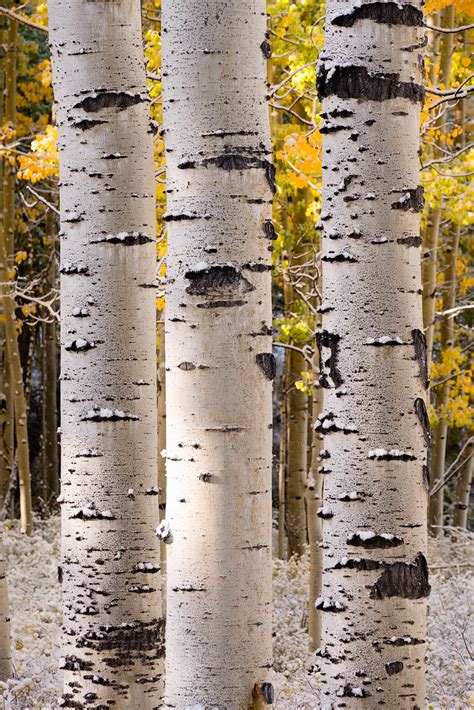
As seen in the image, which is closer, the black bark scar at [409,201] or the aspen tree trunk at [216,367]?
the black bark scar at [409,201]

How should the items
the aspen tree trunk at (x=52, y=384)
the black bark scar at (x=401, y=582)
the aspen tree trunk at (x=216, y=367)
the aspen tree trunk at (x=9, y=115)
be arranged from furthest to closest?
the aspen tree trunk at (x=52, y=384), the aspen tree trunk at (x=9, y=115), the aspen tree trunk at (x=216, y=367), the black bark scar at (x=401, y=582)

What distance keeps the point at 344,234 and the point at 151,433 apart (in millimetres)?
1627

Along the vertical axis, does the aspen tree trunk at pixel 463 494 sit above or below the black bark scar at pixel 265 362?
below

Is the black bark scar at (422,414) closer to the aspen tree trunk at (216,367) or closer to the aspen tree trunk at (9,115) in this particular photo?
the aspen tree trunk at (216,367)

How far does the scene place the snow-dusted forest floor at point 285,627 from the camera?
6.22 m

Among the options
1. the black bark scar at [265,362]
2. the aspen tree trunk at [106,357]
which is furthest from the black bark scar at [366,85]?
the aspen tree trunk at [106,357]

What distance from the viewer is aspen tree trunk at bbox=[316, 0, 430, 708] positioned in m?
2.81

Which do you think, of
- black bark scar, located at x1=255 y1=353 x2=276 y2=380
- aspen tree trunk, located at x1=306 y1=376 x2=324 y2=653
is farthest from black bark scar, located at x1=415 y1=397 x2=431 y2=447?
aspen tree trunk, located at x1=306 y1=376 x2=324 y2=653

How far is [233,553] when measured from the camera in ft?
9.73

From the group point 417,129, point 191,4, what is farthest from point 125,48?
point 417,129

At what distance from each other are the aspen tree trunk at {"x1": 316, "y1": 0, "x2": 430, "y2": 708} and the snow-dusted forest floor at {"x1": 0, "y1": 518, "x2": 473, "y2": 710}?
2.92 metres

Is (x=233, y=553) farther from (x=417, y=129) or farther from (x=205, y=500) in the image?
(x=417, y=129)

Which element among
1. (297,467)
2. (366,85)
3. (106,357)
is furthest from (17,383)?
(366,85)

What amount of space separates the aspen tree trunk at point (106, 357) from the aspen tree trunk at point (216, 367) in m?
1.00
